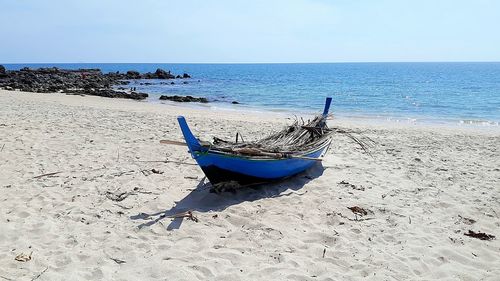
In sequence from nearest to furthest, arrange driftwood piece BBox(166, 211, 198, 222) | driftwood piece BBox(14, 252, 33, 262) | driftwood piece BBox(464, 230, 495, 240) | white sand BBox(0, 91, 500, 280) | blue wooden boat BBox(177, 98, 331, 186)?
driftwood piece BBox(14, 252, 33, 262)
white sand BBox(0, 91, 500, 280)
driftwood piece BBox(464, 230, 495, 240)
driftwood piece BBox(166, 211, 198, 222)
blue wooden boat BBox(177, 98, 331, 186)

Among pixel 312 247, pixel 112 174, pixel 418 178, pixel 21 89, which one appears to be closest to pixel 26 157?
pixel 112 174

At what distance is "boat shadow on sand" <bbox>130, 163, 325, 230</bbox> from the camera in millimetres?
5285

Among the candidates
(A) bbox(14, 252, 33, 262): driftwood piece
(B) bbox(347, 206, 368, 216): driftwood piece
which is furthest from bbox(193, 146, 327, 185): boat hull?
(A) bbox(14, 252, 33, 262): driftwood piece

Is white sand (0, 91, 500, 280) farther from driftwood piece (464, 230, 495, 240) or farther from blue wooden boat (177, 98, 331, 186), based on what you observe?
blue wooden boat (177, 98, 331, 186)

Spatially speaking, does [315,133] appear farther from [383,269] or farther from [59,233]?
[59,233]

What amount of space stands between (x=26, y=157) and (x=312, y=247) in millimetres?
5958

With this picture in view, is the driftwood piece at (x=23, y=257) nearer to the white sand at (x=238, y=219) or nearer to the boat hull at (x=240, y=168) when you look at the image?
the white sand at (x=238, y=219)

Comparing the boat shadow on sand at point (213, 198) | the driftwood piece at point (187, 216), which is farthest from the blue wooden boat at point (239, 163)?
the driftwood piece at point (187, 216)

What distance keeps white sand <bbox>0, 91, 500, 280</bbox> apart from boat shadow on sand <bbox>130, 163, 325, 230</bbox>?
0.03m

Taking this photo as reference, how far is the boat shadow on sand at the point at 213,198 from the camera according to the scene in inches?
208

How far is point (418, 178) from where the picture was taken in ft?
24.7

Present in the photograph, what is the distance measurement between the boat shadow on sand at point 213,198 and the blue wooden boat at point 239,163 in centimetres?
16

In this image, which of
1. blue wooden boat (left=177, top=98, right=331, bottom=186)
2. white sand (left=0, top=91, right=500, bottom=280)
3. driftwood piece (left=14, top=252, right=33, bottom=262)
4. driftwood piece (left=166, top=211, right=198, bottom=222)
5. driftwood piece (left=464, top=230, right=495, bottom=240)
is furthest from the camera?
blue wooden boat (left=177, top=98, right=331, bottom=186)

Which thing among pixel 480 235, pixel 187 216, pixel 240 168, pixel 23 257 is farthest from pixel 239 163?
pixel 480 235
